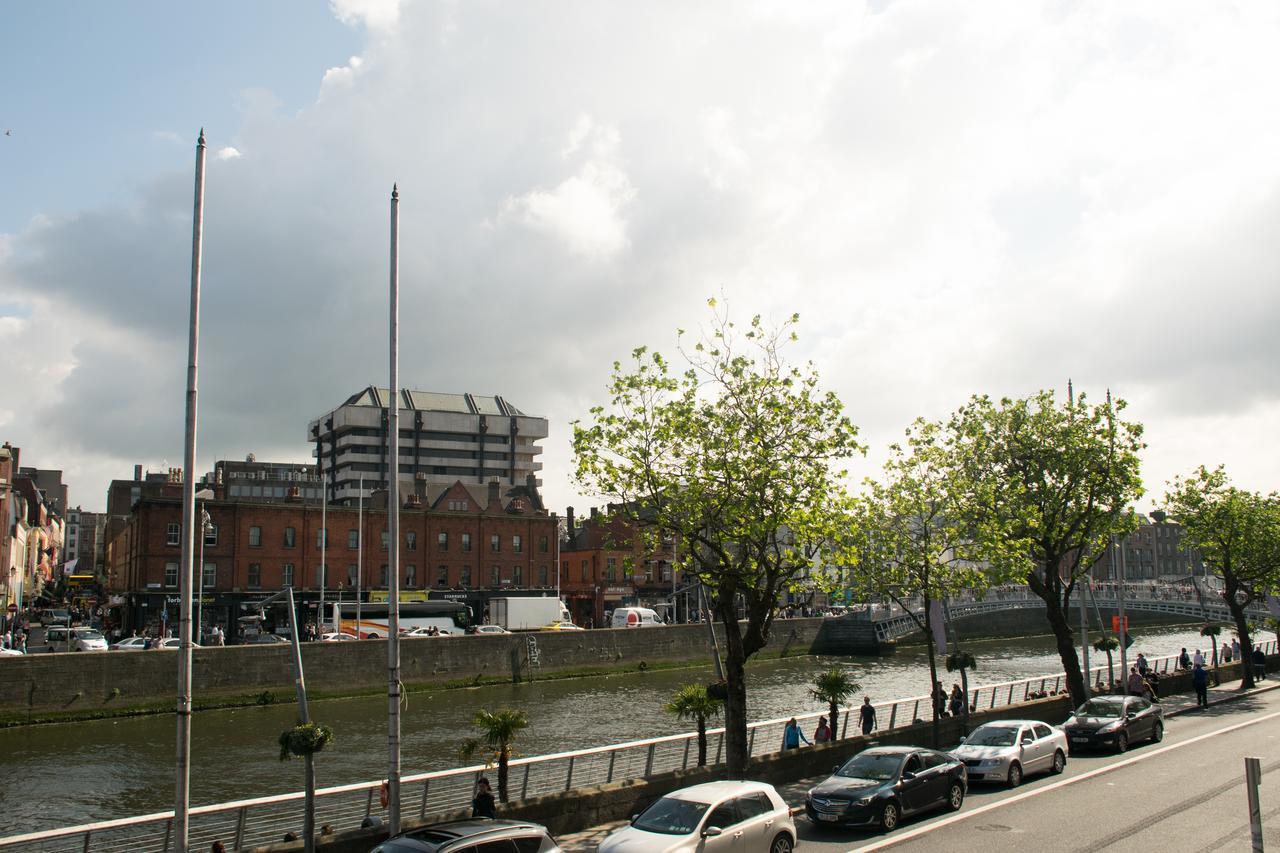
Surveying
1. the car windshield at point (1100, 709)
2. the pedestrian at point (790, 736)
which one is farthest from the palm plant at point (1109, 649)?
the pedestrian at point (790, 736)

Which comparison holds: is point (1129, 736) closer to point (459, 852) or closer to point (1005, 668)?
point (459, 852)

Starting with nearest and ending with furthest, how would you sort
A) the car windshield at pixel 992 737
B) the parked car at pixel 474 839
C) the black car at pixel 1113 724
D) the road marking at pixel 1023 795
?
1. the parked car at pixel 474 839
2. the road marking at pixel 1023 795
3. the car windshield at pixel 992 737
4. the black car at pixel 1113 724

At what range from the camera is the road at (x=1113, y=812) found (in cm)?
1647

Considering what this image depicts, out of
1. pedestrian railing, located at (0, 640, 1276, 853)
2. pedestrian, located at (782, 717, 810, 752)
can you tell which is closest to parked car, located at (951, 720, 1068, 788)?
pedestrian, located at (782, 717, 810, 752)

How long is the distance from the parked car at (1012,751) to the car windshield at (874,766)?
131 inches

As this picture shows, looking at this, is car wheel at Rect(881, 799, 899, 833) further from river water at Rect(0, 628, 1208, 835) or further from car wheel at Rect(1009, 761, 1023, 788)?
river water at Rect(0, 628, 1208, 835)

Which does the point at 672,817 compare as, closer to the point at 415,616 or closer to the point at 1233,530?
the point at 1233,530

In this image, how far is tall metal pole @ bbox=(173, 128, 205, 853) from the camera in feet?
44.7

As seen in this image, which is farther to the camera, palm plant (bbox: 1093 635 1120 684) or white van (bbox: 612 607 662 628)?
white van (bbox: 612 607 662 628)

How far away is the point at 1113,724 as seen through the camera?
26.2 metres

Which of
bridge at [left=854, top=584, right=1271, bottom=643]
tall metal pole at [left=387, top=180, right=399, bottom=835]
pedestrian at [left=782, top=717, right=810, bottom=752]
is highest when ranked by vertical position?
tall metal pole at [left=387, top=180, right=399, bottom=835]

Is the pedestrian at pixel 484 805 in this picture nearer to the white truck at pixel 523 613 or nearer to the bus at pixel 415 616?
the bus at pixel 415 616

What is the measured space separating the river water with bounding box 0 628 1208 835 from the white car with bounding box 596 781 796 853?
19808 millimetres

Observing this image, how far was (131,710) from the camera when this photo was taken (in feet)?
152
